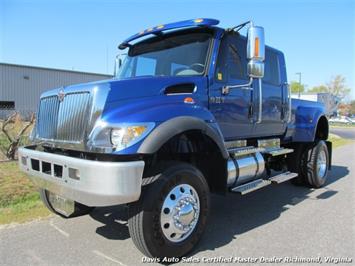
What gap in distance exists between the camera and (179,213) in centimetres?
362

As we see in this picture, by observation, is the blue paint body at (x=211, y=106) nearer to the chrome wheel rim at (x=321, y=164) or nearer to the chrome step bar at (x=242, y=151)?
the chrome step bar at (x=242, y=151)

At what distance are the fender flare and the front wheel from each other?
1.17ft

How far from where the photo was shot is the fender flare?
328cm

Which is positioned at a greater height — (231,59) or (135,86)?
(231,59)

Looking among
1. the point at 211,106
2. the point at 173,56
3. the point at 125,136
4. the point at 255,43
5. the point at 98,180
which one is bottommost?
the point at 98,180

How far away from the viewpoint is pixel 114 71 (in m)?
5.80

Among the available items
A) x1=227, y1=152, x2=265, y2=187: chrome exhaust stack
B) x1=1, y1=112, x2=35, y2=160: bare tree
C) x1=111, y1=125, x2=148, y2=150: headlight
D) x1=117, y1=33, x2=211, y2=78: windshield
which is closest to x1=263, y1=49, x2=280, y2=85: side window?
x1=227, y1=152, x2=265, y2=187: chrome exhaust stack

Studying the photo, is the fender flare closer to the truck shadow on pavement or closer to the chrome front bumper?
the chrome front bumper

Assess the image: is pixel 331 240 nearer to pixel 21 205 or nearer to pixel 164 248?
pixel 164 248

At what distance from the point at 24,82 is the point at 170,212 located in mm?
36389

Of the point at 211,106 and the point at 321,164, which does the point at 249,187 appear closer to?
the point at 211,106

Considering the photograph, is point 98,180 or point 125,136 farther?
point 125,136

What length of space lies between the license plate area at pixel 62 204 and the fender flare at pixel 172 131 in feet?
4.76

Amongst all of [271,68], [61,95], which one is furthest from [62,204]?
[271,68]
